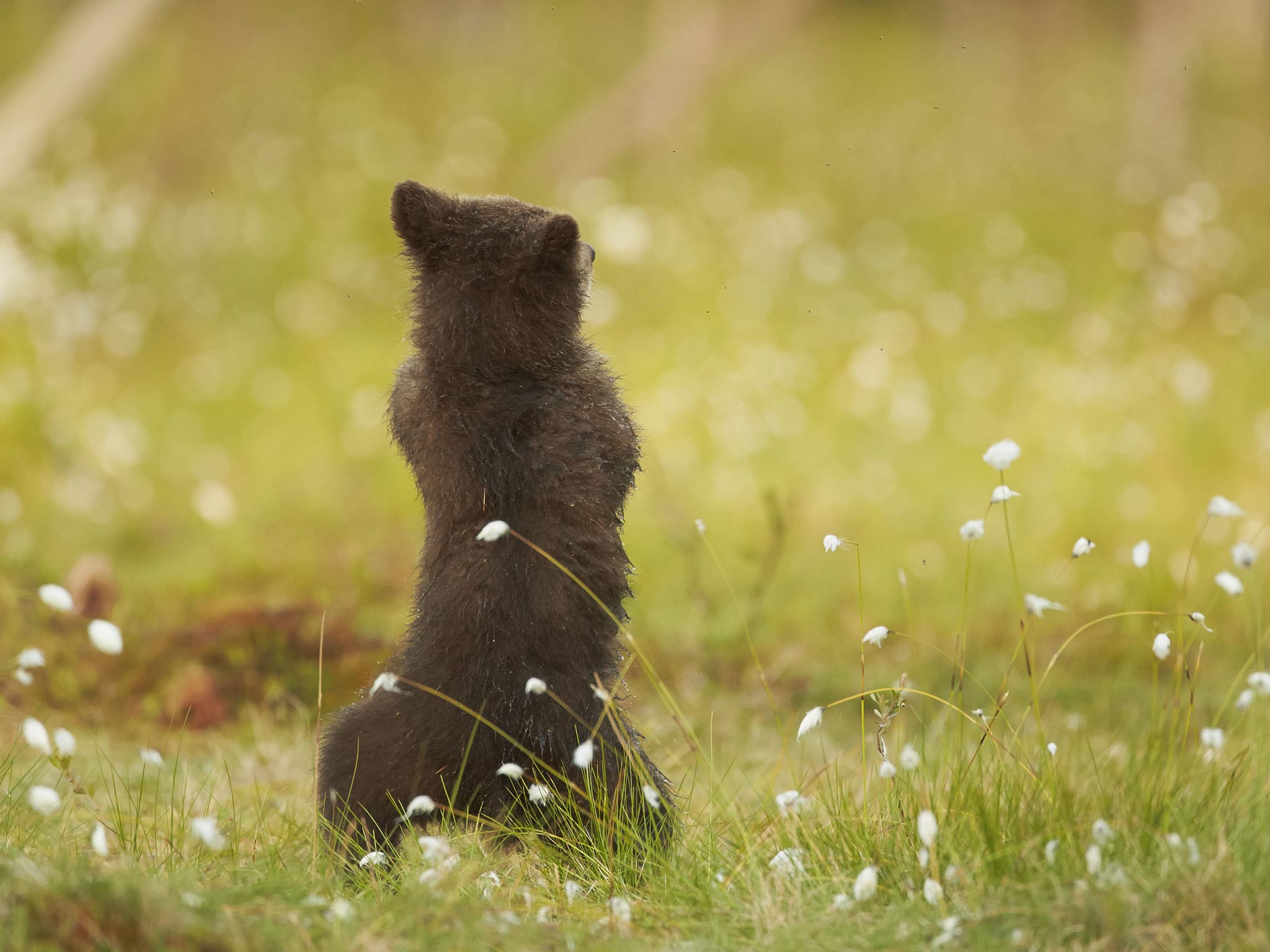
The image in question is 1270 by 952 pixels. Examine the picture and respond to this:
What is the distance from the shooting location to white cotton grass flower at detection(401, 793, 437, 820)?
9.57 ft

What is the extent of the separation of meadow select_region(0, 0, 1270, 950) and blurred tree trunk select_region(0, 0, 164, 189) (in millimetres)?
574

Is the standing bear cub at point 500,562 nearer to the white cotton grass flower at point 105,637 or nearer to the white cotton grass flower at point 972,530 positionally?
the white cotton grass flower at point 105,637

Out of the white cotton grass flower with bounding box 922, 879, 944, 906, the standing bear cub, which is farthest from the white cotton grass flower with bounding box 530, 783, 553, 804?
the white cotton grass flower with bounding box 922, 879, 944, 906

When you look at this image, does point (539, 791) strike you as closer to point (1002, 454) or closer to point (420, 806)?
point (420, 806)

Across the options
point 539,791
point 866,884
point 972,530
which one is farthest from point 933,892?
point 539,791

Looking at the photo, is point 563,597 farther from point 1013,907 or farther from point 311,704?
point 311,704

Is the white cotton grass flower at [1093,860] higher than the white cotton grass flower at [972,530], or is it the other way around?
the white cotton grass flower at [972,530]

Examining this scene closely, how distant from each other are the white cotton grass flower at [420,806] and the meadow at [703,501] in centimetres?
11

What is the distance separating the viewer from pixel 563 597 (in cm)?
317

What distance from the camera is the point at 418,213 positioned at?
3277mm

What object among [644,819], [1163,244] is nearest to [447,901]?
[644,819]

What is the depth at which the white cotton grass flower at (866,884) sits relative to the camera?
2545 mm

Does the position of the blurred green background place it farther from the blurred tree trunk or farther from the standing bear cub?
the standing bear cub

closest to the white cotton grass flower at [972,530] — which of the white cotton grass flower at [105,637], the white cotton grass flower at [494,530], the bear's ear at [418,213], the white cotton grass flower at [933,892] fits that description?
the white cotton grass flower at [933,892]
